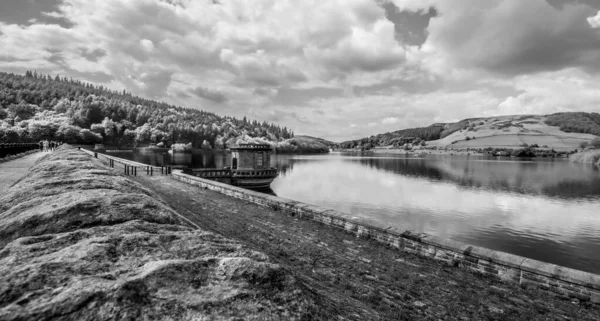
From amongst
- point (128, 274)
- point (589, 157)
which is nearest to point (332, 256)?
point (128, 274)

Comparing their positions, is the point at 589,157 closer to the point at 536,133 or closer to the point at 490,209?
the point at 536,133

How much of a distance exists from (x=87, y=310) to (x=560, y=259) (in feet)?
65.3

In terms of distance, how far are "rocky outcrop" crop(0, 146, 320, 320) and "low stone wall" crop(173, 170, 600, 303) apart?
20.8 feet

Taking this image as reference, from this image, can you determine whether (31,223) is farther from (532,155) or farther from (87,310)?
(532,155)

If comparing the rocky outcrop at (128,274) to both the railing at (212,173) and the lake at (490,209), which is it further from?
the railing at (212,173)

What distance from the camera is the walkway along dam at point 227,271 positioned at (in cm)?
179

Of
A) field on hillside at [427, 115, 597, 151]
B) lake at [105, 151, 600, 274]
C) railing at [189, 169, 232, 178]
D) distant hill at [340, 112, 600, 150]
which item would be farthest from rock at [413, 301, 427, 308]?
distant hill at [340, 112, 600, 150]

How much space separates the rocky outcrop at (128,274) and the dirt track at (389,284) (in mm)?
991

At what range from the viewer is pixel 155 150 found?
121375 millimetres

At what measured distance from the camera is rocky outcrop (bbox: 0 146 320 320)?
5.37 ft

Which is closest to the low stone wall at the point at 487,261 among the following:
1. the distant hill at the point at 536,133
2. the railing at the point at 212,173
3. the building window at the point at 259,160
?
the building window at the point at 259,160

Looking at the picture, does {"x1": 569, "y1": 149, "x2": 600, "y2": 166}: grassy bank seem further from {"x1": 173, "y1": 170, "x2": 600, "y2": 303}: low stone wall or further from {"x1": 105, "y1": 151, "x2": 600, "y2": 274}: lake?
{"x1": 173, "y1": 170, "x2": 600, "y2": 303}: low stone wall

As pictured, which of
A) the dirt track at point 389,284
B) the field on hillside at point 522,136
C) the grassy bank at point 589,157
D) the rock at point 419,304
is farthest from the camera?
the field on hillside at point 522,136

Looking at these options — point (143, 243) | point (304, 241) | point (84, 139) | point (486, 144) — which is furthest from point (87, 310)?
point (486, 144)
